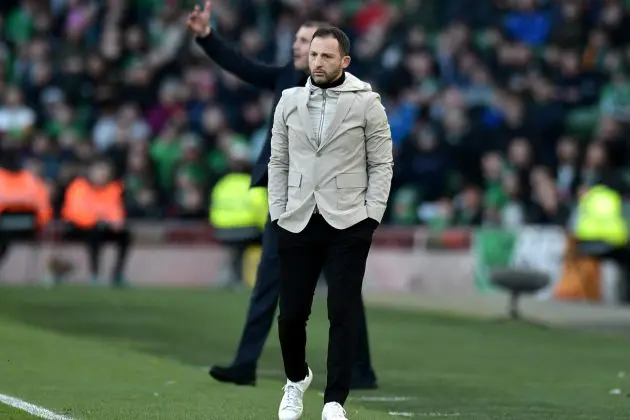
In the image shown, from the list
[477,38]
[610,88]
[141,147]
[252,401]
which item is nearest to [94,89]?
[141,147]

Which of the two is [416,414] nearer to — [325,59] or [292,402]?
[292,402]

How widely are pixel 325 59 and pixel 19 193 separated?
1703cm

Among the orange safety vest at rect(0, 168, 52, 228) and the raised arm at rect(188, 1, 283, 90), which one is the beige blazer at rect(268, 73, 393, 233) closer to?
the raised arm at rect(188, 1, 283, 90)

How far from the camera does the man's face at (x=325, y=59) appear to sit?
929 cm

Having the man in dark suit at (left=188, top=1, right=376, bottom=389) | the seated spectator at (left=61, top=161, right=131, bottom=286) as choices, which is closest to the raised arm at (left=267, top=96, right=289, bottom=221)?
the man in dark suit at (left=188, top=1, right=376, bottom=389)

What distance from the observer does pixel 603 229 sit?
80.6ft

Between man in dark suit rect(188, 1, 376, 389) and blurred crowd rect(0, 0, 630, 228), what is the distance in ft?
45.0

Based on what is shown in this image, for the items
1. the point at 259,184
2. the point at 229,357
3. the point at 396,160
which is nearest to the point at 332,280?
the point at 259,184

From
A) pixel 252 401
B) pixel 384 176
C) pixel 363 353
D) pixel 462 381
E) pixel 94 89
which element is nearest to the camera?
pixel 384 176

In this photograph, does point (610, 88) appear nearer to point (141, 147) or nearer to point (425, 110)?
point (425, 110)

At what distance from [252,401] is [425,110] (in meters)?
17.8

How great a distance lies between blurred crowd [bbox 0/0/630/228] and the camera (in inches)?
1056

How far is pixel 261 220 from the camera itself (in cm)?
2728

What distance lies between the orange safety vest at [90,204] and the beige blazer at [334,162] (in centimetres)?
1733
